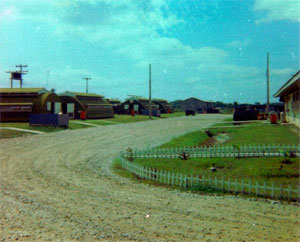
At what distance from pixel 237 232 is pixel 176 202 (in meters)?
2.15

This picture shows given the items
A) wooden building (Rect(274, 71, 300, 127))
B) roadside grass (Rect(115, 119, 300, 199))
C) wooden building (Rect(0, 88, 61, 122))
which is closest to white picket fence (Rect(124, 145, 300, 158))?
roadside grass (Rect(115, 119, 300, 199))

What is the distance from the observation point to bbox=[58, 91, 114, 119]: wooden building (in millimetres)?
46562

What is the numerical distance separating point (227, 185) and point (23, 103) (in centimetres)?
3504

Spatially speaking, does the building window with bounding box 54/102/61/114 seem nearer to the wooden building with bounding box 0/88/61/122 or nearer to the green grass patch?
the wooden building with bounding box 0/88/61/122

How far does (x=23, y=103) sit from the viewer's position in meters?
38.1

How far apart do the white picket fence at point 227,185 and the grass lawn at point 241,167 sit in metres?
0.63

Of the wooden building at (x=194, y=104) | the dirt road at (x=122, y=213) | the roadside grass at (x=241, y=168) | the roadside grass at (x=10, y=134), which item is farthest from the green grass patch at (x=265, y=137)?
the wooden building at (x=194, y=104)

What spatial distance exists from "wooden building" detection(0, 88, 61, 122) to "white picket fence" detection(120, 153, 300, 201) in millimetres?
31058

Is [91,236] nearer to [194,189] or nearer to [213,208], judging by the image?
[213,208]

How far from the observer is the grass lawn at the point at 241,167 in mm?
9008

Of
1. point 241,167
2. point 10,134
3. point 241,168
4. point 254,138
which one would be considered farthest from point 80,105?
point 241,168

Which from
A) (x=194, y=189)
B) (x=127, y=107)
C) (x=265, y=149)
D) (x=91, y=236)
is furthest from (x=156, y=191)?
(x=127, y=107)

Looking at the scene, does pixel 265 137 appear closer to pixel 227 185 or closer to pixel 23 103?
pixel 227 185

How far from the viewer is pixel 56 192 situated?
323 inches
